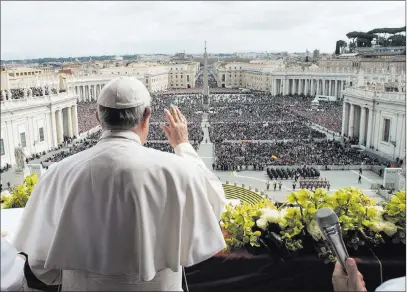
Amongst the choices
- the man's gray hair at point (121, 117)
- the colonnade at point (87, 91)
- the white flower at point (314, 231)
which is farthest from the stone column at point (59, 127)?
the man's gray hair at point (121, 117)

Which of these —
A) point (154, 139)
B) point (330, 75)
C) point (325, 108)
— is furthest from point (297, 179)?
point (330, 75)

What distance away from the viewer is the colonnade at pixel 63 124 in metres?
31.8

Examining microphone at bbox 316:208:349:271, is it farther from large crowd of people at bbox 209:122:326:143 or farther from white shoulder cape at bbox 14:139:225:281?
large crowd of people at bbox 209:122:326:143

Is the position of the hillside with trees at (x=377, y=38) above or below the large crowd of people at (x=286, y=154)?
above

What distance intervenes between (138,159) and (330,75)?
64.0 m

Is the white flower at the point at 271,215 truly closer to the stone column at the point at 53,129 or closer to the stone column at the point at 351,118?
the stone column at the point at 53,129

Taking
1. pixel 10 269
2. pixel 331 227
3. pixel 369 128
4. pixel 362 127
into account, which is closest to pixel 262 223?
pixel 331 227

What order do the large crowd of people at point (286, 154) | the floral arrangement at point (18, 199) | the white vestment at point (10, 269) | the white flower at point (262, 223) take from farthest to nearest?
the large crowd of people at point (286, 154) → the floral arrangement at point (18, 199) → the white flower at point (262, 223) → the white vestment at point (10, 269)

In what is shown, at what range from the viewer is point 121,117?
217 centimetres

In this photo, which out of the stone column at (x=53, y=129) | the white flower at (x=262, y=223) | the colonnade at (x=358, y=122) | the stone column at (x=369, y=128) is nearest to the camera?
the white flower at (x=262, y=223)

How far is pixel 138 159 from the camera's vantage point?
206cm

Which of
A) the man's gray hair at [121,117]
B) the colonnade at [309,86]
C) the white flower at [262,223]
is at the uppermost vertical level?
the man's gray hair at [121,117]

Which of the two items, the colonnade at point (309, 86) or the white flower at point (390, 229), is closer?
the white flower at point (390, 229)

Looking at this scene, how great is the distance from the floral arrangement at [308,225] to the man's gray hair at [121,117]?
1.90 meters
